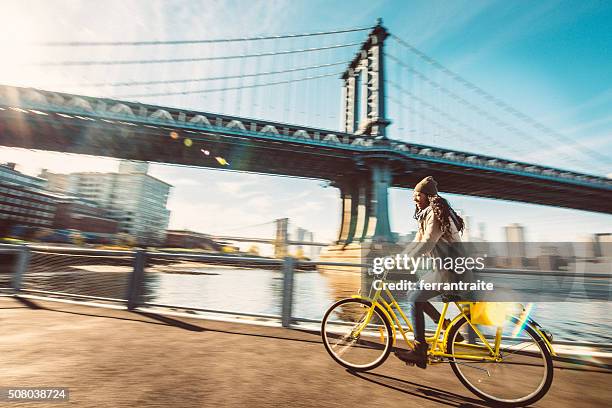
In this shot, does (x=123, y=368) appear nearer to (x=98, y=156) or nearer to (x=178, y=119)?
(x=178, y=119)

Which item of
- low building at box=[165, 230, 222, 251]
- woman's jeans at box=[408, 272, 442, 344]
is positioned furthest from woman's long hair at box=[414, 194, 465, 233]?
low building at box=[165, 230, 222, 251]

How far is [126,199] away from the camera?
373 ft

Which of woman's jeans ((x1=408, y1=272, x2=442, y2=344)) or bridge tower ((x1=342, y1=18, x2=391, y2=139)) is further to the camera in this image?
bridge tower ((x1=342, y1=18, x2=391, y2=139))

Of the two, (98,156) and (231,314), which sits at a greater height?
(98,156)

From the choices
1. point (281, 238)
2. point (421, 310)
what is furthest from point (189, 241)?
point (421, 310)

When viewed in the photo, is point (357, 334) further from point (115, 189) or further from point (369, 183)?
point (115, 189)

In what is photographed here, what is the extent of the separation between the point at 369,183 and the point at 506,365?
107 feet

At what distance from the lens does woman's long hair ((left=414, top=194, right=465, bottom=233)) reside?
2736 mm

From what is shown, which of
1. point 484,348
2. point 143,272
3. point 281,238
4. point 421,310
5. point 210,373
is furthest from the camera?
point 281,238

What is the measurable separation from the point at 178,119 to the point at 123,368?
32825 millimetres

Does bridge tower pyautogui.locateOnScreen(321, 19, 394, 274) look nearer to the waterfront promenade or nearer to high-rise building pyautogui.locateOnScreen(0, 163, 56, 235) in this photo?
the waterfront promenade

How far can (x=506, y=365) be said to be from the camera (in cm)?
260

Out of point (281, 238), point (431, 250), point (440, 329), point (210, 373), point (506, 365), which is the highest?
point (281, 238)

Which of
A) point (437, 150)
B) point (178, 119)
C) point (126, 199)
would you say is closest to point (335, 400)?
point (178, 119)
